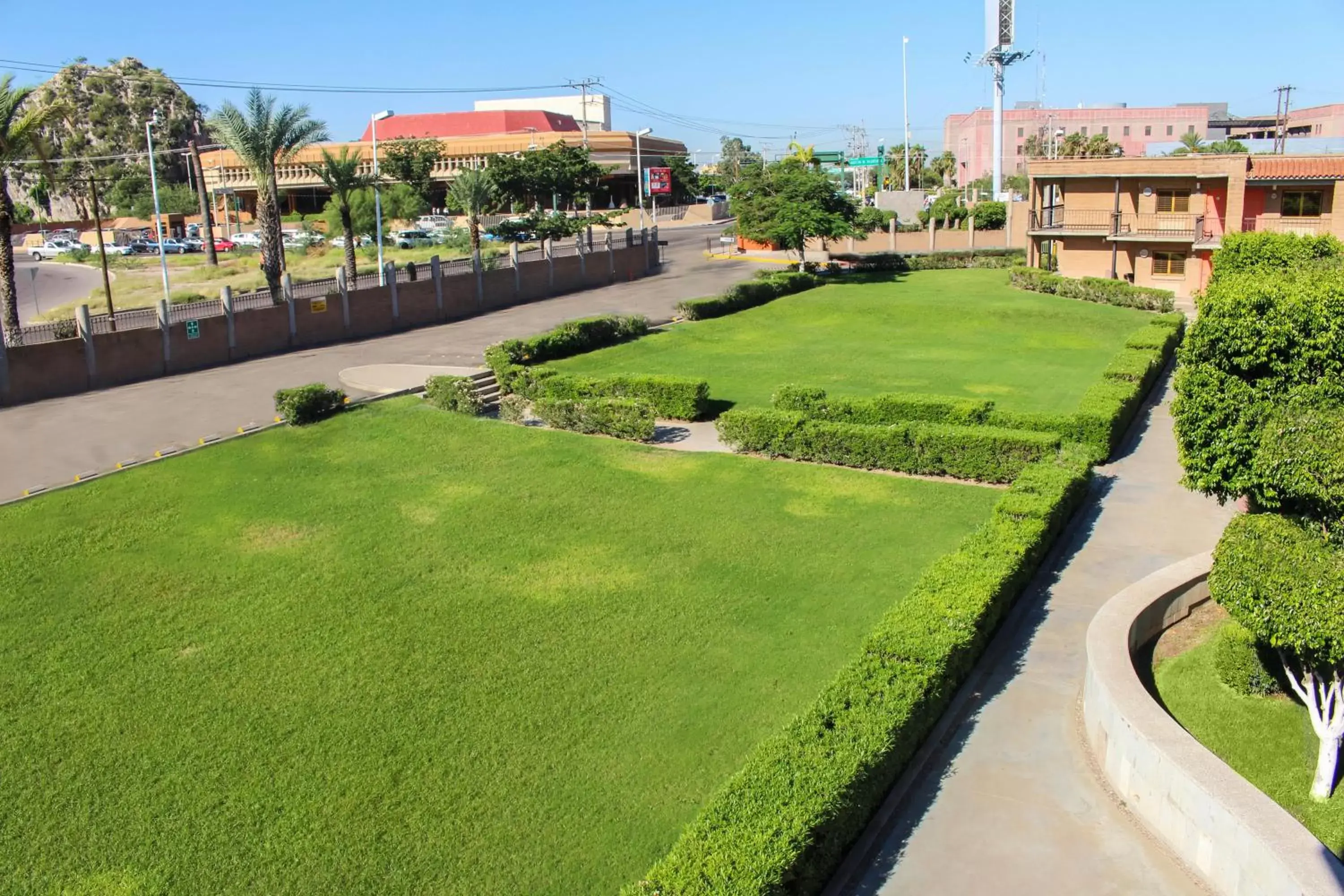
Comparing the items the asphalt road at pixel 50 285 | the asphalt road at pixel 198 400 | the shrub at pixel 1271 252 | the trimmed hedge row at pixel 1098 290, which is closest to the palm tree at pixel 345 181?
the asphalt road at pixel 198 400

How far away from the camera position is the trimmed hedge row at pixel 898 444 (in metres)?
19.8

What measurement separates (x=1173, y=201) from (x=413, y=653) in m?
42.8

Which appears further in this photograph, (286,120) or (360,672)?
(286,120)

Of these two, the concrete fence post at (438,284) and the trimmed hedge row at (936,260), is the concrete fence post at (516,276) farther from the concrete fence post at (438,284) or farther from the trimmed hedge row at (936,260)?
the trimmed hedge row at (936,260)

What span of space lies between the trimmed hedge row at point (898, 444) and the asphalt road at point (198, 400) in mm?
11127

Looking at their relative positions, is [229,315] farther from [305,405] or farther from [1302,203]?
[1302,203]

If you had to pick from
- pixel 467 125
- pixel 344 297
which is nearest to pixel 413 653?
pixel 344 297

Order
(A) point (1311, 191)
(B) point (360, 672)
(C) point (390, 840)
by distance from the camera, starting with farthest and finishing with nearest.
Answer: (A) point (1311, 191)
(B) point (360, 672)
(C) point (390, 840)

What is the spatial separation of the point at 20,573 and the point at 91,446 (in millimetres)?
6417

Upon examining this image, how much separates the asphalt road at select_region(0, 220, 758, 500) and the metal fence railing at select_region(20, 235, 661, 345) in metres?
1.64

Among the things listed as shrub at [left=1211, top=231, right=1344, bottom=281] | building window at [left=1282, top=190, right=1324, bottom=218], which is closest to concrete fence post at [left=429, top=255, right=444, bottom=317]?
shrub at [left=1211, top=231, right=1344, bottom=281]

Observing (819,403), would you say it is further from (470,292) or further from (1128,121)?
(1128,121)

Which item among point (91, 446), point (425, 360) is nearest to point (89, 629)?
point (91, 446)

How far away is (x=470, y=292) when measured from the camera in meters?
39.0
